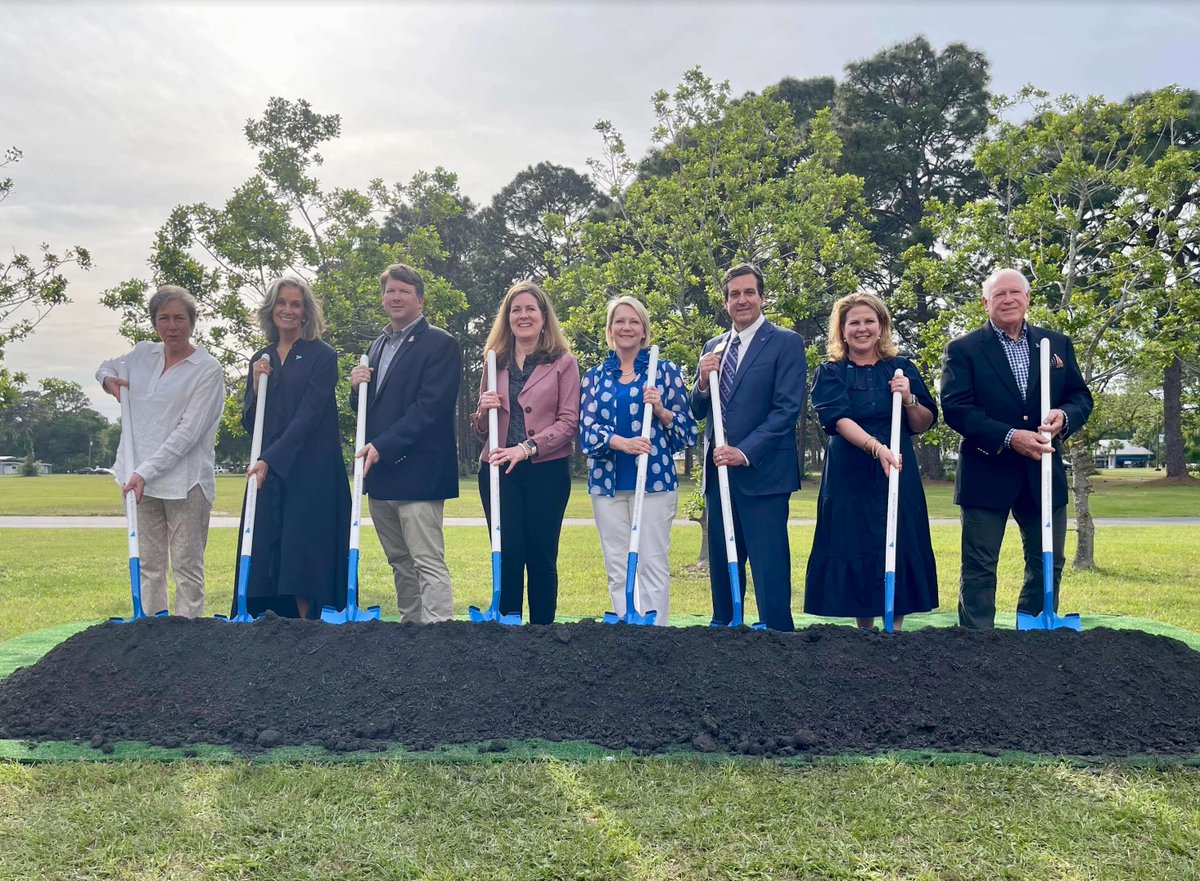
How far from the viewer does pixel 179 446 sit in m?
4.50

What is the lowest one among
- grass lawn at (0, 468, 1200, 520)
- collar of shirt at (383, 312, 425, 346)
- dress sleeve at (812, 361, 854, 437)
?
grass lawn at (0, 468, 1200, 520)

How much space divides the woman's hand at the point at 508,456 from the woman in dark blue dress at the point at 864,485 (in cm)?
149

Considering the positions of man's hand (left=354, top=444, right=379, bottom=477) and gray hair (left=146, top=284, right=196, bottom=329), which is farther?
gray hair (left=146, top=284, right=196, bottom=329)

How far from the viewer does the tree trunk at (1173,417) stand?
27328 mm

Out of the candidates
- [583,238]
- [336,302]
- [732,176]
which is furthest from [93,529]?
[732,176]

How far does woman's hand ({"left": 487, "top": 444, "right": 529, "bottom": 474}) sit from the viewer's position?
419 cm

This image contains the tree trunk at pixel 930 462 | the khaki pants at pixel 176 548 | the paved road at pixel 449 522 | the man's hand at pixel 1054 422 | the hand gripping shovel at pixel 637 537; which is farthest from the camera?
the tree trunk at pixel 930 462

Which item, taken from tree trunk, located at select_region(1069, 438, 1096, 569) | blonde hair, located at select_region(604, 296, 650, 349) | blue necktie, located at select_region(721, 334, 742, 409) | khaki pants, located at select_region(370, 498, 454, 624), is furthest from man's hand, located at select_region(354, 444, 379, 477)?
tree trunk, located at select_region(1069, 438, 1096, 569)

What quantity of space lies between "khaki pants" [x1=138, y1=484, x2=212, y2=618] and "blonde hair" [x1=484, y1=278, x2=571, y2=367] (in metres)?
1.77

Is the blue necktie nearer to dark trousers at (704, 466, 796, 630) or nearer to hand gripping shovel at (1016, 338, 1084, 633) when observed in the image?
dark trousers at (704, 466, 796, 630)

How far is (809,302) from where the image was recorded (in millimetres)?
8523

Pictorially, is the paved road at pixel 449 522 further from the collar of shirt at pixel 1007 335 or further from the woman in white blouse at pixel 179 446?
the collar of shirt at pixel 1007 335

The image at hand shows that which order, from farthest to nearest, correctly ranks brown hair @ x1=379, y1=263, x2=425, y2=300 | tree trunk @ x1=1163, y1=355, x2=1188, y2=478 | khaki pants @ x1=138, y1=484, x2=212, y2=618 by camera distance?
tree trunk @ x1=1163, y1=355, x2=1188, y2=478
khaki pants @ x1=138, y1=484, x2=212, y2=618
brown hair @ x1=379, y1=263, x2=425, y2=300

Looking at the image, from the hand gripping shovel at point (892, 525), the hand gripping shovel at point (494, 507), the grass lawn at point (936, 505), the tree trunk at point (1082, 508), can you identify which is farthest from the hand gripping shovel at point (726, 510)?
the grass lawn at point (936, 505)
